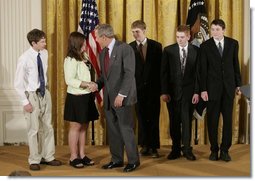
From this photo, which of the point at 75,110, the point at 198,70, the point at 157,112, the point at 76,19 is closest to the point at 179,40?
the point at 198,70

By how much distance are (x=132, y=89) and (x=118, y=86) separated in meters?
0.12

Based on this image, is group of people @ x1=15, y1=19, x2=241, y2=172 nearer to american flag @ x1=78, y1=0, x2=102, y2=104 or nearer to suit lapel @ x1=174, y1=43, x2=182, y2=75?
suit lapel @ x1=174, y1=43, x2=182, y2=75

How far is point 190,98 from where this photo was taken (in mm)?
4168

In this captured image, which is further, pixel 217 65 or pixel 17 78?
pixel 217 65

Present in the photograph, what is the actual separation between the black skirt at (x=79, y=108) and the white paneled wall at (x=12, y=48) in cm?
136

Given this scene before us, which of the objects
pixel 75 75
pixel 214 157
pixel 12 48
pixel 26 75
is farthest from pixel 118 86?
pixel 12 48

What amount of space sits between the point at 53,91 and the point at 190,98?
1789mm

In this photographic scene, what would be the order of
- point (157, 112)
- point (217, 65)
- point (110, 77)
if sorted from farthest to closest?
1. point (157, 112)
2. point (217, 65)
3. point (110, 77)

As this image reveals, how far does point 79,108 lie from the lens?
12.6 feet

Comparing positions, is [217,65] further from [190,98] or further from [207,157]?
[207,157]

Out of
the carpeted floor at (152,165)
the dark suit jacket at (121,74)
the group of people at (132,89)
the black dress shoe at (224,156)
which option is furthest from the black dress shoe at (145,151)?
the dark suit jacket at (121,74)

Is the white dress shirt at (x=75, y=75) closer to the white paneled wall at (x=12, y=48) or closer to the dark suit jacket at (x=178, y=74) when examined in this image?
the dark suit jacket at (x=178, y=74)

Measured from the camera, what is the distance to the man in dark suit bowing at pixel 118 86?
3.62 m

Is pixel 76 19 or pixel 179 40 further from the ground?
pixel 76 19
